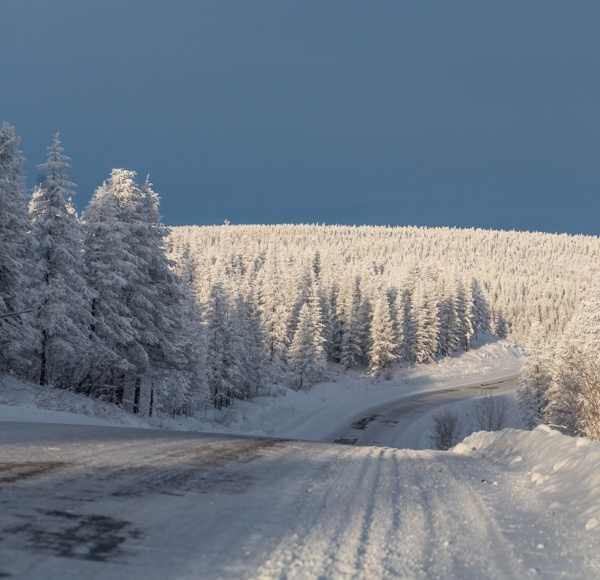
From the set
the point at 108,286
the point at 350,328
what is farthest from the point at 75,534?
the point at 350,328

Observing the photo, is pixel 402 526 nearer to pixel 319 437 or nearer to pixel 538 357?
pixel 319 437

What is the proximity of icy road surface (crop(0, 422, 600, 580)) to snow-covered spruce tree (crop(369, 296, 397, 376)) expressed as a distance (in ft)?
194

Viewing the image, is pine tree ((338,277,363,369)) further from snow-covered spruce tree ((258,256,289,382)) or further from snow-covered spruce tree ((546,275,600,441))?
snow-covered spruce tree ((546,275,600,441))

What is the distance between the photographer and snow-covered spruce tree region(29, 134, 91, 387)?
63.0 feet

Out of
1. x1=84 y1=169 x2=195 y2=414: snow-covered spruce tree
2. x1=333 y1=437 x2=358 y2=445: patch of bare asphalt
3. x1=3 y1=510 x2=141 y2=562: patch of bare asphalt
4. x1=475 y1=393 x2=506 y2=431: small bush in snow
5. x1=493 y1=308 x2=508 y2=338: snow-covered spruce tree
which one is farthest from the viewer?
x1=493 y1=308 x2=508 y2=338: snow-covered spruce tree

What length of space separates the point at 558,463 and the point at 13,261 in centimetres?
1750

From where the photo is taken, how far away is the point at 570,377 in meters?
17.3

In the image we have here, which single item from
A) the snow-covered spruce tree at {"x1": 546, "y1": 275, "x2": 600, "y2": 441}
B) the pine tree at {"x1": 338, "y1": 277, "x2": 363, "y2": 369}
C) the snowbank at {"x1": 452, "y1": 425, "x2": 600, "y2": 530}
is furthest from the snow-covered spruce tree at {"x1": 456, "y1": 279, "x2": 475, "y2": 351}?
the snowbank at {"x1": 452, "y1": 425, "x2": 600, "y2": 530}

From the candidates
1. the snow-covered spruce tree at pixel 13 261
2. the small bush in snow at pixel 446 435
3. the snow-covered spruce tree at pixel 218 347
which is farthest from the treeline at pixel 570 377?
the snow-covered spruce tree at pixel 218 347

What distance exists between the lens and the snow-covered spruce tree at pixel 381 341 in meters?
64.1

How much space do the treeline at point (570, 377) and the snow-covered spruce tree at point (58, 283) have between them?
53.1ft

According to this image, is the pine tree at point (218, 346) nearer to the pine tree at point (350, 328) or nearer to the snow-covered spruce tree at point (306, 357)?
the snow-covered spruce tree at point (306, 357)

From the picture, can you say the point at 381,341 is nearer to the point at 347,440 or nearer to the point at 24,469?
the point at 347,440

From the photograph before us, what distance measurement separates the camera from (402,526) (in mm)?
3516
